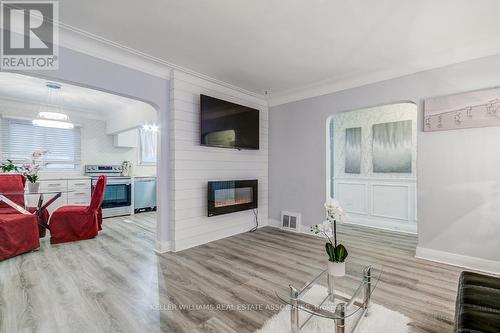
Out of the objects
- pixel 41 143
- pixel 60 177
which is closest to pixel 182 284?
pixel 60 177

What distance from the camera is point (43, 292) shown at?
7.20 feet

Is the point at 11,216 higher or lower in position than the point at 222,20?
lower

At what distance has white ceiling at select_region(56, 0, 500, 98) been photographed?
2029mm

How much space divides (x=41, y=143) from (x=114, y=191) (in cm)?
178

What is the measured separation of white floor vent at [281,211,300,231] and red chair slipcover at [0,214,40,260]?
12.4ft

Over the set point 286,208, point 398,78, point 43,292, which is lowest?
point 43,292

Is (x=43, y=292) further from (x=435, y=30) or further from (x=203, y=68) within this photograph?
(x=435, y=30)

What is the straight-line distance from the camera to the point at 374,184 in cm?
473

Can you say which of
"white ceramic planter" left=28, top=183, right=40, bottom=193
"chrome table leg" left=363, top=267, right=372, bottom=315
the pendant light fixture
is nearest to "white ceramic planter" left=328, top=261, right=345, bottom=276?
"chrome table leg" left=363, top=267, right=372, bottom=315

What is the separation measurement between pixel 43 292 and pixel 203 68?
3080 millimetres

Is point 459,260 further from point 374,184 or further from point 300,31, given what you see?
point 300,31

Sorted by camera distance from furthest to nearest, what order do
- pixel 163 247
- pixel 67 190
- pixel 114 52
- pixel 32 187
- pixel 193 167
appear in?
pixel 67 190, pixel 193 167, pixel 32 187, pixel 163 247, pixel 114 52

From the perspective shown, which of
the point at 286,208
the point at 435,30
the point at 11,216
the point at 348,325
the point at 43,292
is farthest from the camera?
the point at 286,208

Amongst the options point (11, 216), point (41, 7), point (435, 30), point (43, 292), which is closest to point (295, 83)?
point (435, 30)
